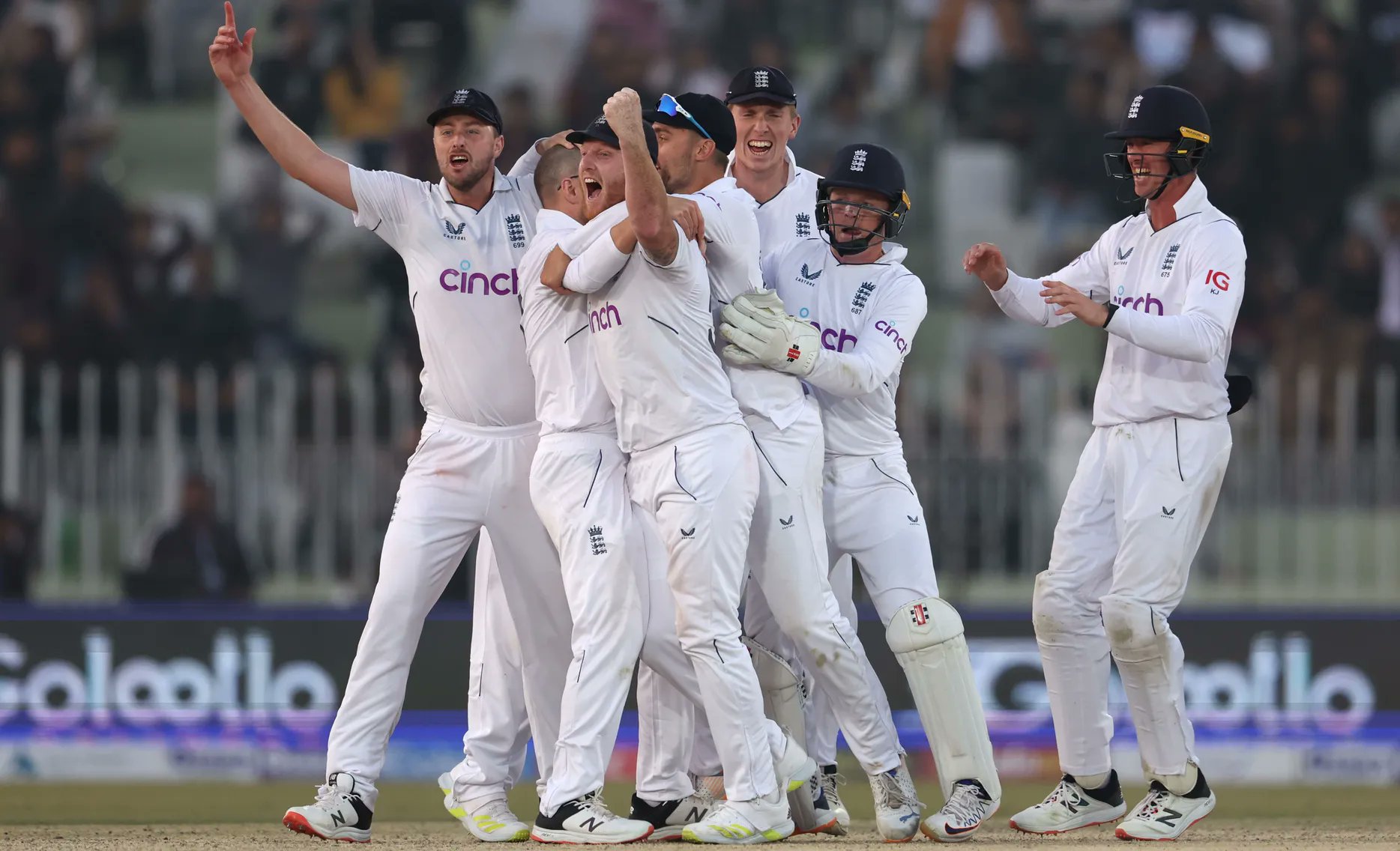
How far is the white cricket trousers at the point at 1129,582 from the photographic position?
23.3 ft

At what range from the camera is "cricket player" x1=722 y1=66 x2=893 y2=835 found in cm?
728

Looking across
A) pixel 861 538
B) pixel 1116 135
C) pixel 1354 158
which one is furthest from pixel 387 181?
pixel 1354 158

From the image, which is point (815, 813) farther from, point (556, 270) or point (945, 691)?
point (556, 270)

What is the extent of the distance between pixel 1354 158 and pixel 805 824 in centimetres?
1085

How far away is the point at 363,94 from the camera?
15.9m

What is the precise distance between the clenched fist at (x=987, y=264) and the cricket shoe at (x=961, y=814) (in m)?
1.93

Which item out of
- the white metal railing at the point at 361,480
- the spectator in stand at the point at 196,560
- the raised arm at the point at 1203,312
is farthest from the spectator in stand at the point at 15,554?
the raised arm at the point at 1203,312

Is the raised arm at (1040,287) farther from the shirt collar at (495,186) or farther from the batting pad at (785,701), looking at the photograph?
the shirt collar at (495,186)

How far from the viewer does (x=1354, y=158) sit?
16.0m

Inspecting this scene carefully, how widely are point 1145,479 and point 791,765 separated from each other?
173 centimetres

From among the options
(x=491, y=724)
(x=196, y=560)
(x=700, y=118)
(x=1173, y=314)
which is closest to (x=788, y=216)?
(x=700, y=118)

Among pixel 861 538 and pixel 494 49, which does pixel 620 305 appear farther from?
pixel 494 49

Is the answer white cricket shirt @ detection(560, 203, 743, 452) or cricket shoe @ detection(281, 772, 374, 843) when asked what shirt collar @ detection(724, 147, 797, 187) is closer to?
white cricket shirt @ detection(560, 203, 743, 452)

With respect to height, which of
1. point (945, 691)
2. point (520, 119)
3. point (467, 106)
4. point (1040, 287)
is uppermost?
point (520, 119)
